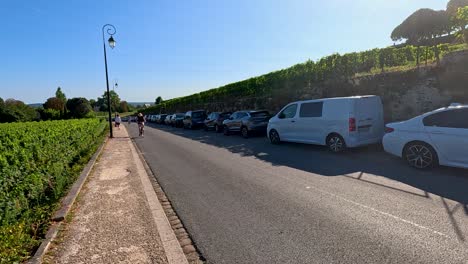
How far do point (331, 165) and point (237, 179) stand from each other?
2.69 meters

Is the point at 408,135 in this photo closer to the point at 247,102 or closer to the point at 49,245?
the point at 49,245

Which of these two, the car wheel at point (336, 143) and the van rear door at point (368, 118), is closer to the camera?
the van rear door at point (368, 118)

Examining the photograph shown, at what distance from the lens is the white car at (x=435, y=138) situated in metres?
6.14

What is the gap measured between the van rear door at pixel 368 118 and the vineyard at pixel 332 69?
439cm

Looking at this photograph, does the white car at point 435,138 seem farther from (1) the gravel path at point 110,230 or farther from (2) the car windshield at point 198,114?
(2) the car windshield at point 198,114

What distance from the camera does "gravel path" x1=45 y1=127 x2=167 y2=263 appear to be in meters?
3.61

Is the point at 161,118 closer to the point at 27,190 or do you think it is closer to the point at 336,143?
the point at 336,143

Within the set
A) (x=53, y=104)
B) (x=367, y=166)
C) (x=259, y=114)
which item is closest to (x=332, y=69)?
(x=259, y=114)

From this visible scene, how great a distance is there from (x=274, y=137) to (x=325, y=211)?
816 cm

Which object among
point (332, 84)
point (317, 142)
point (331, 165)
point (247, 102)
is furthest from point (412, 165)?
point (247, 102)

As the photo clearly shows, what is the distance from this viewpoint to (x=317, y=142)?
406 inches

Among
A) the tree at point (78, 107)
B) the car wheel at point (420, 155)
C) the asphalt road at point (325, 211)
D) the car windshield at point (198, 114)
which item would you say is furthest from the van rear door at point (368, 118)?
the tree at point (78, 107)

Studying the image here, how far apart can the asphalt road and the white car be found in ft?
1.03

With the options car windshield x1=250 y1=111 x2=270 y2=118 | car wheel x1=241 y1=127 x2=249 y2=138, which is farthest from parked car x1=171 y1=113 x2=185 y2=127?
car windshield x1=250 y1=111 x2=270 y2=118
